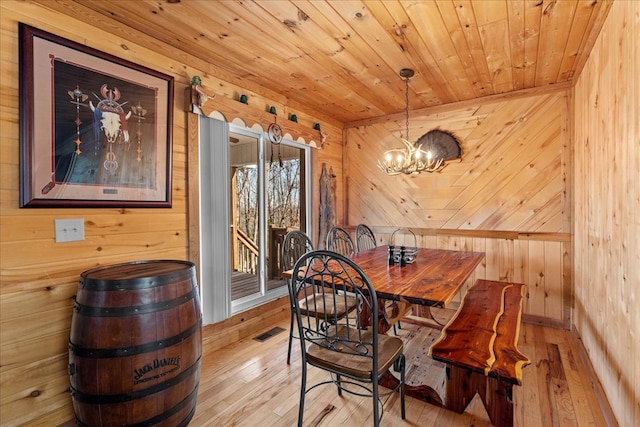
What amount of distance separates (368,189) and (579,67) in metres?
2.41

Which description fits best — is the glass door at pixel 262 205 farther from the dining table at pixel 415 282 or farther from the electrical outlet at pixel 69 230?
the electrical outlet at pixel 69 230

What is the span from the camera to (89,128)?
181 centimetres

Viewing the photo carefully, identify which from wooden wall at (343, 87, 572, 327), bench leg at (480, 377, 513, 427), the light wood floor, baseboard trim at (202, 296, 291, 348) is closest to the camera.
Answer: bench leg at (480, 377, 513, 427)

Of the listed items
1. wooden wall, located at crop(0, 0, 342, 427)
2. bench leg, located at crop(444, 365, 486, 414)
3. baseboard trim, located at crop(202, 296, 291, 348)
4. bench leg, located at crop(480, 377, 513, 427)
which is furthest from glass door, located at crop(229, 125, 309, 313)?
bench leg, located at crop(480, 377, 513, 427)

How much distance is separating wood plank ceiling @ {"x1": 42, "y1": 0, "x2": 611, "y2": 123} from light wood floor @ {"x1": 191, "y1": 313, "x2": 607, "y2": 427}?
237 centimetres

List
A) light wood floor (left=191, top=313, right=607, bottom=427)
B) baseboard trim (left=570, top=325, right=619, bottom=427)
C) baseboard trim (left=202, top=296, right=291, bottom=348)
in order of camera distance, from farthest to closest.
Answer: baseboard trim (left=202, top=296, right=291, bottom=348) → light wood floor (left=191, top=313, right=607, bottom=427) → baseboard trim (left=570, top=325, right=619, bottom=427)

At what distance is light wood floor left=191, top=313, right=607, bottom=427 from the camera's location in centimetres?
173

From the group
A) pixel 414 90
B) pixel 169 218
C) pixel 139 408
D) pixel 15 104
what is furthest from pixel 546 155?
pixel 15 104

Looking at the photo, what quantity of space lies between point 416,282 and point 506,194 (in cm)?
213

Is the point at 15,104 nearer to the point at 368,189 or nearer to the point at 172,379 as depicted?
the point at 172,379

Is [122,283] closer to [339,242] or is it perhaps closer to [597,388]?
[339,242]

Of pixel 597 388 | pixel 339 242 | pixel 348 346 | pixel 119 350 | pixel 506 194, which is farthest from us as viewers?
pixel 339 242

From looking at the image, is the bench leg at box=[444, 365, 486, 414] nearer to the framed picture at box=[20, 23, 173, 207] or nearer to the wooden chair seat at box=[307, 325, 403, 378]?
the wooden chair seat at box=[307, 325, 403, 378]

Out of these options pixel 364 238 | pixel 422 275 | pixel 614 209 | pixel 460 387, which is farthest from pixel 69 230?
pixel 614 209
